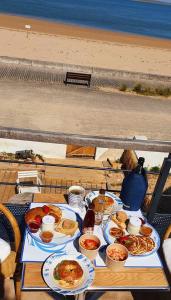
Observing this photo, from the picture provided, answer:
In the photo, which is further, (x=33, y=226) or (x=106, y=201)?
(x=106, y=201)

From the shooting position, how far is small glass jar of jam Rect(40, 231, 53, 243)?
3.08m

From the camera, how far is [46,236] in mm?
3098

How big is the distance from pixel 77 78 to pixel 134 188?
792 inches

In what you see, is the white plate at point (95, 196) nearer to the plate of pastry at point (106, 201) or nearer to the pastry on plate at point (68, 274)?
the plate of pastry at point (106, 201)

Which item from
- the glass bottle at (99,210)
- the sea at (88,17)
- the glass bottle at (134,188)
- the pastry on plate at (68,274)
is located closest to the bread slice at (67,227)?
the glass bottle at (99,210)

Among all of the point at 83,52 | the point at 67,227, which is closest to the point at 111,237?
the point at 67,227

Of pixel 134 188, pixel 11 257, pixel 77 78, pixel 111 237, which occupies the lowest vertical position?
pixel 77 78

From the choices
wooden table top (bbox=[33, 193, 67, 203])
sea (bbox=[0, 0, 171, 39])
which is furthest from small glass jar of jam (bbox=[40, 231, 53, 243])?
sea (bbox=[0, 0, 171, 39])

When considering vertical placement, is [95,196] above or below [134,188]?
below

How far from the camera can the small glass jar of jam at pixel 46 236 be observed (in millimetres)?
3076

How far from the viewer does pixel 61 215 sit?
3443 millimetres

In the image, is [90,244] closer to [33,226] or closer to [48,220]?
[48,220]

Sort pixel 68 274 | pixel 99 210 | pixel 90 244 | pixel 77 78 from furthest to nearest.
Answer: pixel 77 78 < pixel 99 210 < pixel 90 244 < pixel 68 274

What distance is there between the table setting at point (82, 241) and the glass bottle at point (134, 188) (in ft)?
0.32
